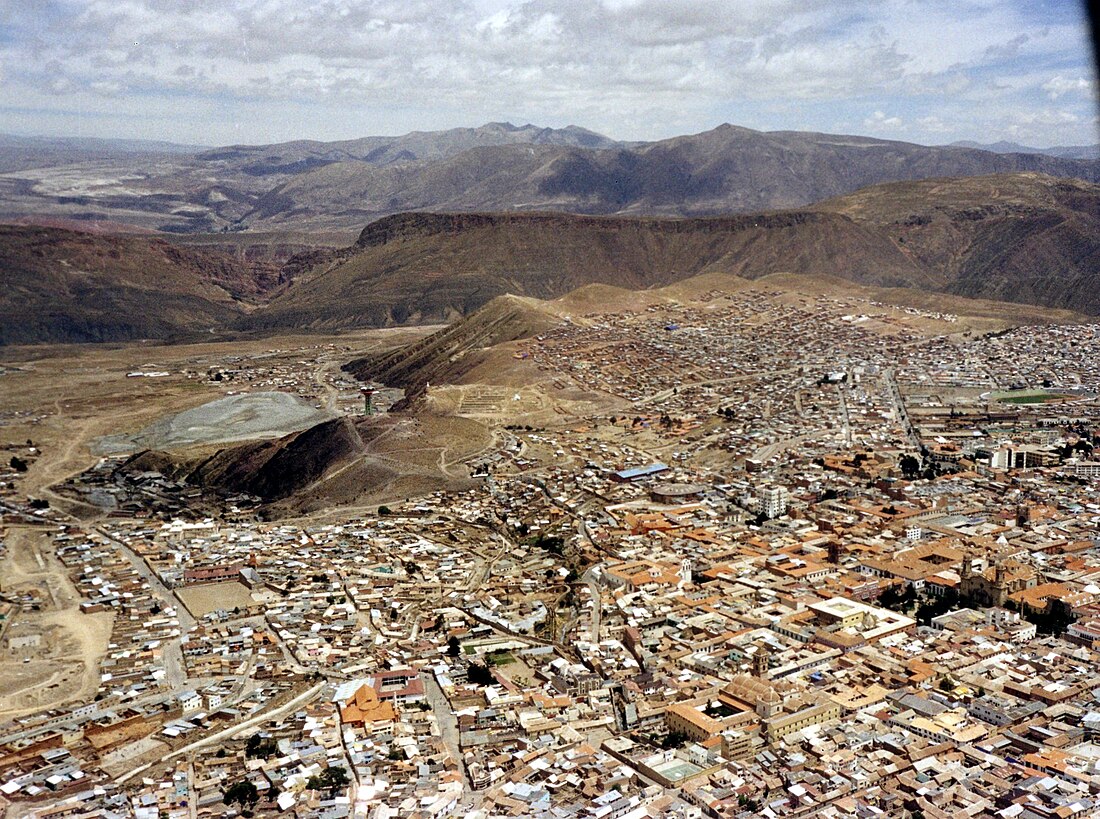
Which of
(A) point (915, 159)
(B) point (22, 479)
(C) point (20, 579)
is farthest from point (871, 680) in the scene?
(A) point (915, 159)

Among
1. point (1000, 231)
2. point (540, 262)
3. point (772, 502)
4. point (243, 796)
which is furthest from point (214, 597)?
point (1000, 231)

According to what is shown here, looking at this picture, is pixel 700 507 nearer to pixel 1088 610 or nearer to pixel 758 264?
pixel 1088 610

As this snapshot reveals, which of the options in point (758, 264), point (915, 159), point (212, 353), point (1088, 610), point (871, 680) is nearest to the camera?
point (871, 680)

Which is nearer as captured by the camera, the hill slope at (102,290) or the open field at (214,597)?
the open field at (214,597)

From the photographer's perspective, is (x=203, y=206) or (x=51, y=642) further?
(x=203, y=206)

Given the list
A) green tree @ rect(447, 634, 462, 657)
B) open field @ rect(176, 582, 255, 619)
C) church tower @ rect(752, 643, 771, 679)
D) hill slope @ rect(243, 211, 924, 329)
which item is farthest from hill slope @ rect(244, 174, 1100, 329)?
church tower @ rect(752, 643, 771, 679)

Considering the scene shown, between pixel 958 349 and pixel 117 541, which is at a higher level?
pixel 958 349

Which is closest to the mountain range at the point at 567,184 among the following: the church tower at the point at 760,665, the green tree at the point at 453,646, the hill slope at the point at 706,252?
the hill slope at the point at 706,252

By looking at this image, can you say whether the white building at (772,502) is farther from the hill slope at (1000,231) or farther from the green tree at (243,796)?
the hill slope at (1000,231)
